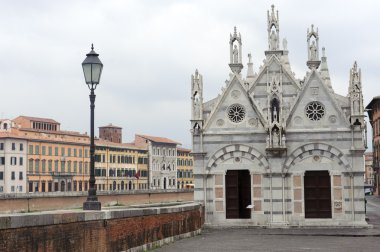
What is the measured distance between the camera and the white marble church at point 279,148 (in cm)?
2900

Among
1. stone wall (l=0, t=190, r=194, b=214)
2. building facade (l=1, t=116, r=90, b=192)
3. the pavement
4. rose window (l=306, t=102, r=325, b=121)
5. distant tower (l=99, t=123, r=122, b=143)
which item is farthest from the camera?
distant tower (l=99, t=123, r=122, b=143)

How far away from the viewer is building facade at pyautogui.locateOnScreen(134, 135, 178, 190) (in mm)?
135625

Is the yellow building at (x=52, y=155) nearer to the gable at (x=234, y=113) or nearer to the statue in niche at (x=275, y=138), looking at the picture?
the gable at (x=234, y=113)

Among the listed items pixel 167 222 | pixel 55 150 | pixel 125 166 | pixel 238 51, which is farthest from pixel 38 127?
pixel 167 222

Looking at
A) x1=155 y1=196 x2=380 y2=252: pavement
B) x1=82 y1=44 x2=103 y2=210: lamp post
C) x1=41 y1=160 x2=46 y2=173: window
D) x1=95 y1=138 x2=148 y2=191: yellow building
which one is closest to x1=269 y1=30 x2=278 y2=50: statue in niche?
x1=155 y1=196 x2=380 y2=252: pavement

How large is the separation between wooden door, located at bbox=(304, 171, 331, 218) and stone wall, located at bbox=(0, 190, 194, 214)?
2264 cm

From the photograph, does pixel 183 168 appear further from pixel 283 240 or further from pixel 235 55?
pixel 283 240

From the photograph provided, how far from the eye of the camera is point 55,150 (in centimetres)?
10888

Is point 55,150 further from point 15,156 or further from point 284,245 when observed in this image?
point 284,245

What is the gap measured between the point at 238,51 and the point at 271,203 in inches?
303

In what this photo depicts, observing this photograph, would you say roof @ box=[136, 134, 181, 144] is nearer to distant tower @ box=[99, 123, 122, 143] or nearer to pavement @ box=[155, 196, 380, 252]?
distant tower @ box=[99, 123, 122, 143]

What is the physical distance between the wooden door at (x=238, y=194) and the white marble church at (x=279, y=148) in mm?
47

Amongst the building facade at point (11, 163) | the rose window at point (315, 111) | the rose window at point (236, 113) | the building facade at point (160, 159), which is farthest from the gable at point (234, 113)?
the building facade at point (160, 159)

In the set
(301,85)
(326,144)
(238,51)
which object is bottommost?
(326,144)
